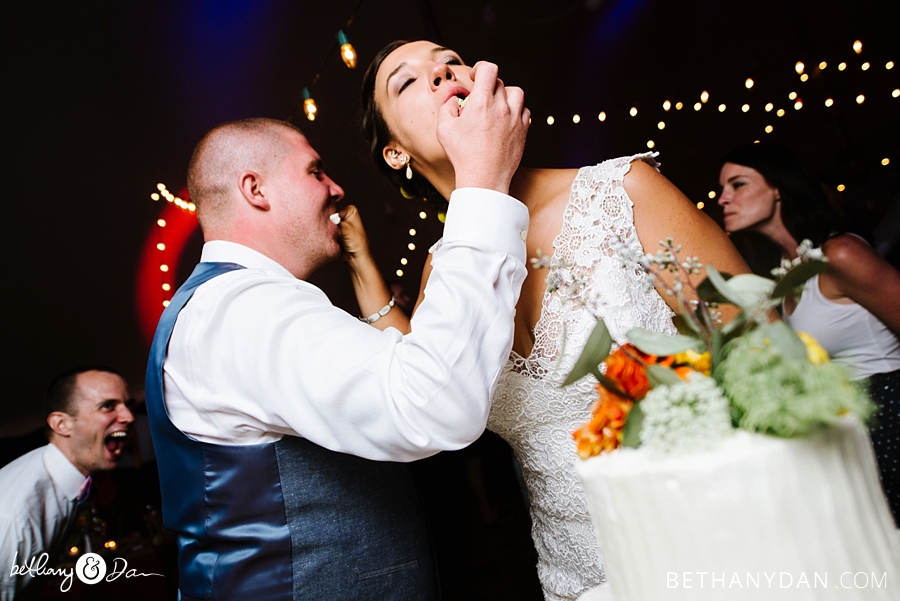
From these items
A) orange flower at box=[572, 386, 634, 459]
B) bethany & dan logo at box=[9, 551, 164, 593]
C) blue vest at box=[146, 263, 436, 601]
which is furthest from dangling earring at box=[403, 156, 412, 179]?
bethany & dan logo at box=[9, 551, 164, 593]

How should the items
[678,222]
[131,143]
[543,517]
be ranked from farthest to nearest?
[131,143] → [543,517] → [678,222]

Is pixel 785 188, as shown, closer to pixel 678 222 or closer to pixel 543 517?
pixel 678 222

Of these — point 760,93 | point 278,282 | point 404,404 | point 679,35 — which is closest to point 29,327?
point 278,282

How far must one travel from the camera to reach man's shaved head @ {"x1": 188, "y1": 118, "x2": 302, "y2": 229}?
1.59 metres

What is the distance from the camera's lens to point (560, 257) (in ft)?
3.90

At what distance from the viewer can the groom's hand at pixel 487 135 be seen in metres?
1.09

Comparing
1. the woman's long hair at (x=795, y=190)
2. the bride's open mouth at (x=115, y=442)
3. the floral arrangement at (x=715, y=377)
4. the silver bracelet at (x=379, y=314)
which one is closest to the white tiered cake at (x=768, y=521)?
the floral arrangement at (x=715, y=377)

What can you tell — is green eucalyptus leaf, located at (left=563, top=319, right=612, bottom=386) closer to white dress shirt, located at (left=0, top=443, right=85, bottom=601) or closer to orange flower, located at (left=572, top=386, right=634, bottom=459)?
orange flower, located at (left=572, top=386, right=634, bottom=459)

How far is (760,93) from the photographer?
5332 mm

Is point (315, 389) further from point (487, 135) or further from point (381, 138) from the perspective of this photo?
point (381, 138)

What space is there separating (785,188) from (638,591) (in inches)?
98.0

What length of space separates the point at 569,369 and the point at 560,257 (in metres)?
0.27

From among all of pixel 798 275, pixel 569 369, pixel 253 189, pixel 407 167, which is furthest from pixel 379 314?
pixel 798 275

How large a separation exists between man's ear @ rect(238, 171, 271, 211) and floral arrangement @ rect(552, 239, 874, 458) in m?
1.10
